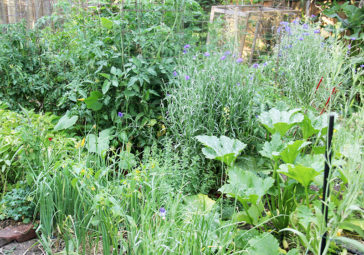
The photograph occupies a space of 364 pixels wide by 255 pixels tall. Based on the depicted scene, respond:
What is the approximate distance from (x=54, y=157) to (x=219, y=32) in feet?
9.47

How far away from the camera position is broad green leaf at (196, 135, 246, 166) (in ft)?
6.97

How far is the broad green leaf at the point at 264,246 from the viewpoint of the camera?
65.6 inches

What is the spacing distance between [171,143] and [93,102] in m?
0.85

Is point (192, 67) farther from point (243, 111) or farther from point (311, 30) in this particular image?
point (311, 30)

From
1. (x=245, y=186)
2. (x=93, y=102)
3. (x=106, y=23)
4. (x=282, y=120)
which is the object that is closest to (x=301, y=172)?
(x=245, y=186)

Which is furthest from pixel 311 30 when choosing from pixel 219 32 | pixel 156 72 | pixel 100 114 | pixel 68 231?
pixel 68 231

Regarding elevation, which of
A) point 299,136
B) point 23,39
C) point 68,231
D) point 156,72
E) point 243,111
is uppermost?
point 23,39

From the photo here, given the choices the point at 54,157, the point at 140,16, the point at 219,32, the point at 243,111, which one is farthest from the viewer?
the point at 219,32

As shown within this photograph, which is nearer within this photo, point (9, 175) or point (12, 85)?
point (9, 175)

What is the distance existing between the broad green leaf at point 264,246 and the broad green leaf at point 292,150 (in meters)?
0.52

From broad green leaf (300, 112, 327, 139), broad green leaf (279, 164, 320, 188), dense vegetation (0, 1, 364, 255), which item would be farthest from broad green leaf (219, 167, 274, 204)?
broad green leaf (300, 112, 327, 139)

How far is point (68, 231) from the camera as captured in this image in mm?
1906

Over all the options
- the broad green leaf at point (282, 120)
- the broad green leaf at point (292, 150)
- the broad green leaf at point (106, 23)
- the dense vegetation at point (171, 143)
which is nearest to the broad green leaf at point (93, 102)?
the dense vegetation at point (171, 143)

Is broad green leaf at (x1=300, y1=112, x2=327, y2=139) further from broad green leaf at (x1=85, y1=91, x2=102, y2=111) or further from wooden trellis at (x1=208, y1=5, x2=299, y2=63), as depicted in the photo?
wooden trellis at (x1=208, y1=5, x2=299, y2=63)
